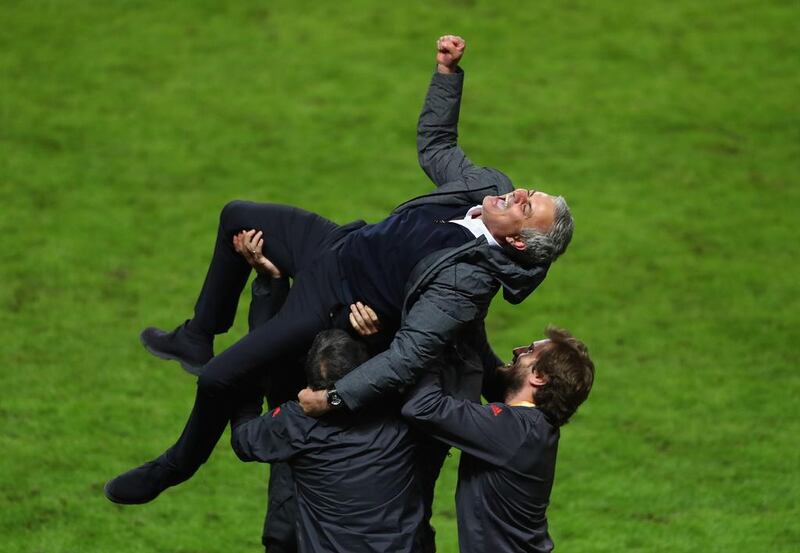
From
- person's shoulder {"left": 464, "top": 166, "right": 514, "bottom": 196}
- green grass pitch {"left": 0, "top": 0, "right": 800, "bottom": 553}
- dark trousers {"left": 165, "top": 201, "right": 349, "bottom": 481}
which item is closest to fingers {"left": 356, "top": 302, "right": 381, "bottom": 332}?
dark trousers {"left": 165, "top": 201, "right": 349, "bottom": 481}

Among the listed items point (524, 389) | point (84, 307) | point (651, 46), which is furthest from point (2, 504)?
point (651, 46)

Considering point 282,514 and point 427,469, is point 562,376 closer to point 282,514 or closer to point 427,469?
point 427,469

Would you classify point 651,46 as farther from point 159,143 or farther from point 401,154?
point 159,143

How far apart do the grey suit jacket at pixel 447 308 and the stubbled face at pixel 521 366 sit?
0.11 meters

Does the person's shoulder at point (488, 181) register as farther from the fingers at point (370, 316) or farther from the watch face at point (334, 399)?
the watch face at point (334, 399)

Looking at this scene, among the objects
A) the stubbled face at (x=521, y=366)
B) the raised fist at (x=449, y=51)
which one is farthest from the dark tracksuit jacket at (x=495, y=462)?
the raised fist at (x=449, y=51)

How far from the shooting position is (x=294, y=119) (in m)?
12.0

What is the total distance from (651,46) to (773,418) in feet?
17.5

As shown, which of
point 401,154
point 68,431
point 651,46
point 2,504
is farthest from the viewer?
point 651,46

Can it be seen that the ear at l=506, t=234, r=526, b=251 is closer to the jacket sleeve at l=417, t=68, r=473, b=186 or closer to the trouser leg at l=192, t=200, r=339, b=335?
the jacket sleeve at l=417, t=68, r=473, b=186

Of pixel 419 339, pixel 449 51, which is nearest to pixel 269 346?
pixel 419 339

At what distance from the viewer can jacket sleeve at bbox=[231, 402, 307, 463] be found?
207 inches

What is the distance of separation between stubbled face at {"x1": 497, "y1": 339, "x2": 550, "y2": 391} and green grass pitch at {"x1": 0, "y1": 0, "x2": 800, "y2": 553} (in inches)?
87.6

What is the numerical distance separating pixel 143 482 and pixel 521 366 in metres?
1.71
